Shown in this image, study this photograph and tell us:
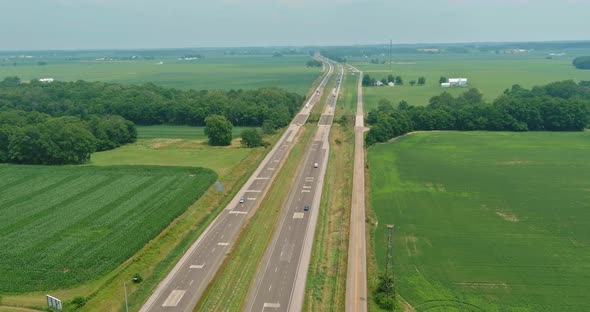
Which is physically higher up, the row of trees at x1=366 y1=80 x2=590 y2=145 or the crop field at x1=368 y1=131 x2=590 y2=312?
the row of trees at x1=366 y1=80 x2=590 y2=145

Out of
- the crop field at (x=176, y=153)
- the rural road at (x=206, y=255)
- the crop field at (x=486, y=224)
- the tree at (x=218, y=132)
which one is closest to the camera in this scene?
the rural road at (x=206, y=255)

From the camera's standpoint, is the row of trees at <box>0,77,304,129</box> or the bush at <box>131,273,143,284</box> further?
the row of trees at <box>0,77,304,129</box>

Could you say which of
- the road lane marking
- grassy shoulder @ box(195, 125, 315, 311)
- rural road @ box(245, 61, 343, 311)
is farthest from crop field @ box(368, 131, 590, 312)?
the road lane marking

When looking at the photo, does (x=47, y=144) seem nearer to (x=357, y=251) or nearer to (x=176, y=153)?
(x=176, y=153)

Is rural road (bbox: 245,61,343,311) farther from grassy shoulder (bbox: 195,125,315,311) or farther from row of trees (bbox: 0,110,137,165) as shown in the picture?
row of trees (bbox: 0,110,137,165)

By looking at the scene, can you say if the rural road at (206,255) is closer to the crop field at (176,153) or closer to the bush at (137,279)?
the bush at (137,279)

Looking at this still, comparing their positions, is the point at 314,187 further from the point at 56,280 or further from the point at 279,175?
the point at 56,280

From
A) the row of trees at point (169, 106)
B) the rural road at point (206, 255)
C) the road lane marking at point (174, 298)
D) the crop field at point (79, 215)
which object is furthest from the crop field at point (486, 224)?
the row of trees at point (169, 106)
